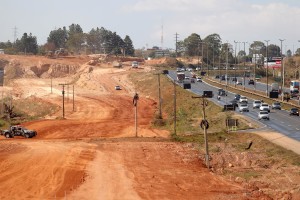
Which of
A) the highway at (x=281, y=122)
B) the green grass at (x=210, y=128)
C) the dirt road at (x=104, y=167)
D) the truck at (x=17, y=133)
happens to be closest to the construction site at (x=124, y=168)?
the dirt road at (x=104, y=167)

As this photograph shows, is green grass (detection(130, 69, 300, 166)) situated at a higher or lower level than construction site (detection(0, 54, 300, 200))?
higher

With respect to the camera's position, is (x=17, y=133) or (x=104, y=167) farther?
(x=17, y=133)

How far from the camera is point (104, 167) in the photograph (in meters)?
49.9

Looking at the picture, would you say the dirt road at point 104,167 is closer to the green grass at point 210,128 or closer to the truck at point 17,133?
the truck at point 17,133

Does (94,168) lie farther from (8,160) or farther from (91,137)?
(91,137)

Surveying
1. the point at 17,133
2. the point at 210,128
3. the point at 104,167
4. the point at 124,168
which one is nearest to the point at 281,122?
the point at 210,128

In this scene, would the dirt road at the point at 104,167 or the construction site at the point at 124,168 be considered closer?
the construction site at the point at 124,168

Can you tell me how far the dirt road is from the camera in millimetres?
39531

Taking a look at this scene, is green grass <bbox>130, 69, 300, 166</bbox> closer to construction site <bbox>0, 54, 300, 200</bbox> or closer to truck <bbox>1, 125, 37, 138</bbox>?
construction site <bbox>0, 54, 300, 200</bbox>

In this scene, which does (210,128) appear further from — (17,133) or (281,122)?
(17,133)

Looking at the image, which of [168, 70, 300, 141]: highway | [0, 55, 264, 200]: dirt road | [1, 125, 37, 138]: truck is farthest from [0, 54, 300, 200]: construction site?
[168, 70, 300, 141]: highway

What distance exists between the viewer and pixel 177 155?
5694 cm

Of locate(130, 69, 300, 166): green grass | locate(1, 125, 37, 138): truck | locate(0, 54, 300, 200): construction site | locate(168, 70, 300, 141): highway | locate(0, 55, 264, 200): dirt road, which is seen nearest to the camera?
locate(0, 54, 300, 200): construction site

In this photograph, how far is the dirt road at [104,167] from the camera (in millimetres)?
39531
